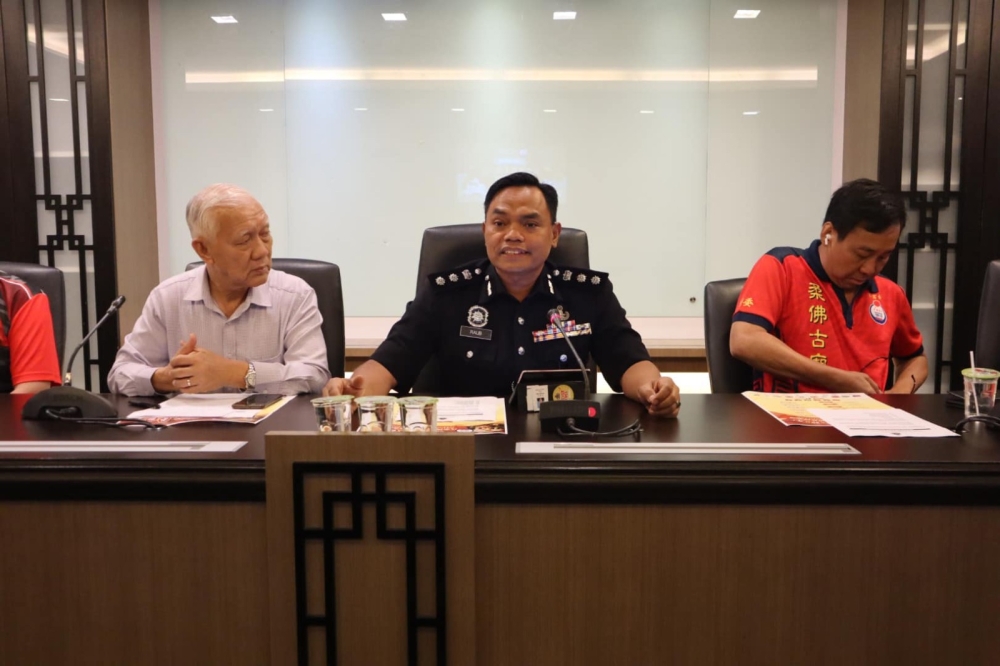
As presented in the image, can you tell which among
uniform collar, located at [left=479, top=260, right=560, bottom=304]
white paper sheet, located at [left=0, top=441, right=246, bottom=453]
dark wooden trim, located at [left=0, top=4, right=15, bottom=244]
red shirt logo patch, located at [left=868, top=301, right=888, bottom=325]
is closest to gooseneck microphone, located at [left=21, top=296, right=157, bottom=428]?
white paper sheet, located at [left=0, top=441, right=246, bottom=453]

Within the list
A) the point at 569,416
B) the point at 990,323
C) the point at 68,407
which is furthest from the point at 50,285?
the point at 990,323

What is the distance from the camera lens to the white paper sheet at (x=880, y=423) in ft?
4.45

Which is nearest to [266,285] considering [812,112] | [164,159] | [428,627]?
[428,627]

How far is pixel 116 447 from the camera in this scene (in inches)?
49.7

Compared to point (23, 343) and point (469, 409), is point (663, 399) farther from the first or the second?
point (23, 343)

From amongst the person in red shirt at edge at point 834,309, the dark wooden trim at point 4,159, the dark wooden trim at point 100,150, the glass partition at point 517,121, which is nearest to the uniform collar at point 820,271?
the person in red shirt at edge at point 834,309

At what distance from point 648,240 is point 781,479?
2763 mm

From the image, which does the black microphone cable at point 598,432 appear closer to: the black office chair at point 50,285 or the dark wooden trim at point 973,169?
the black office chair at point 50,285

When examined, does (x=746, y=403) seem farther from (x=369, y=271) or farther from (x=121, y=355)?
(x=369, y=271)

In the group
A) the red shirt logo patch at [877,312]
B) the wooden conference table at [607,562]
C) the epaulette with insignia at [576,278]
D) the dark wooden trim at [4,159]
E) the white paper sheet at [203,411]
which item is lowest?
the wooden conference table at [607,562]

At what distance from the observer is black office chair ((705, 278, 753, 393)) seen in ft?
6.88

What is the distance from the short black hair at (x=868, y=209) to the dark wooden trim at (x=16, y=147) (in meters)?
3.18

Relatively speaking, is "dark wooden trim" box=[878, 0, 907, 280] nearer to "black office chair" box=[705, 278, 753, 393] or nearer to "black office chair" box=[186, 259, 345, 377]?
"black office chair" box=[705, 278, 753, 393]

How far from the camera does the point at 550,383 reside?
158 cm
